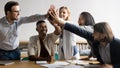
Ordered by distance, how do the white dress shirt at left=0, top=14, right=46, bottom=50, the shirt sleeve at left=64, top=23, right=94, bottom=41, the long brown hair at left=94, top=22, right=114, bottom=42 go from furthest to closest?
1. the white dress shirt at left=0, top=14, right=46, bottom=50
2. the shirt sleeve at left=64, top=23, right=94, bottom=41
3. the long brown hair at left=94, top=22, right=114, bottom=42

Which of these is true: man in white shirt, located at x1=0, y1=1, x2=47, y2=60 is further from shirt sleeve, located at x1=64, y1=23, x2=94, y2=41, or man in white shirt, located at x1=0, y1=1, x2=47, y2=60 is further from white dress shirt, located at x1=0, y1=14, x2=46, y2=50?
shirt sleeve, located at x1=64, y1=23, x2=94, y2=41

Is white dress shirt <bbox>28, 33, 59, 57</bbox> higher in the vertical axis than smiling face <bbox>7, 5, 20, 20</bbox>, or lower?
lower

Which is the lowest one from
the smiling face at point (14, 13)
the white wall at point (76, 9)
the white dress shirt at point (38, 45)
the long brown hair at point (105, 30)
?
the white dress shirt at point (38, 45)

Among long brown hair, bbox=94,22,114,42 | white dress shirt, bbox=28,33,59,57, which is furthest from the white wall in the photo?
long brown hair, bbox=94,22,114,42

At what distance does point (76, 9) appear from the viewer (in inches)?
186

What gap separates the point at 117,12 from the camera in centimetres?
483

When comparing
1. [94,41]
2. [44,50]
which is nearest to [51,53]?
[44,50]

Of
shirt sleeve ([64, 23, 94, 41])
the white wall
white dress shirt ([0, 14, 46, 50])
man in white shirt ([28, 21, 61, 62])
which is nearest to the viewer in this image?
shirt sleeve ([64, 23, 94, 41])

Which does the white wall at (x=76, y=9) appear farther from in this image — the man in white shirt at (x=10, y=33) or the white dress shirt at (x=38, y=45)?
the man in white shirt at (x=10, y=33)

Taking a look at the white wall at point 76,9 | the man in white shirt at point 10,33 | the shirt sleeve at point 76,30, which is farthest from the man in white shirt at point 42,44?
the white wall at point 76,9

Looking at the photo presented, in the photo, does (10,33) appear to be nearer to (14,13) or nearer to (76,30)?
(14,13)

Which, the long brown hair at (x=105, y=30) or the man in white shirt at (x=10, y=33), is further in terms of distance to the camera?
the man in white shirt at (x=10, y=33)

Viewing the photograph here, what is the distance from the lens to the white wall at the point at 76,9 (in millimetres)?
4582

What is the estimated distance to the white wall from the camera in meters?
4.58
